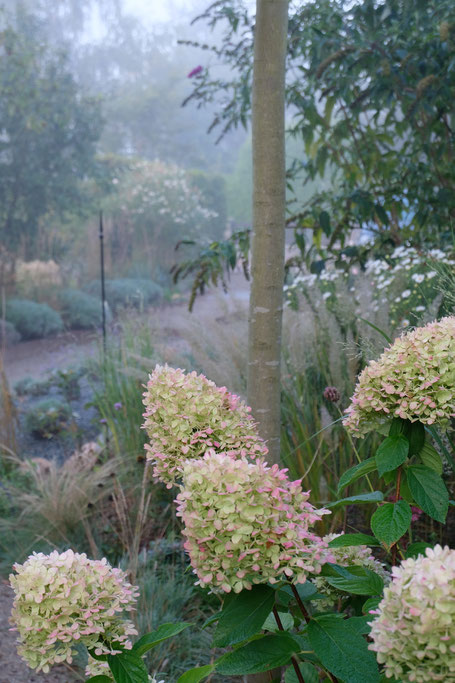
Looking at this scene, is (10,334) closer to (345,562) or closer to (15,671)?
(15,671)

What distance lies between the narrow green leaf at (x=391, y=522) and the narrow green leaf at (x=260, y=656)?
0.17 metres

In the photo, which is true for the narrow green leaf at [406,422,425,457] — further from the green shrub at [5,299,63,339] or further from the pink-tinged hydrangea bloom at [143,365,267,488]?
the green shrub at [5,299,63,339]

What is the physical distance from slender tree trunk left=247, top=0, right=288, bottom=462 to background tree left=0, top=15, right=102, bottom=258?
998 cm

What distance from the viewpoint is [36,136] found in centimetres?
1138

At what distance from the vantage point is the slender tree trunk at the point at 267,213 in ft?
4.07

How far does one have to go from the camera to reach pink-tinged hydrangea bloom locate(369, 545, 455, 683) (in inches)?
20.3

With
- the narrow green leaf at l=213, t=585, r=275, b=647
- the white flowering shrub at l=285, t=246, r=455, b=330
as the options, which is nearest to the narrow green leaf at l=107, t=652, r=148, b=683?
the narrow green leaf at l=213, t=585, r=275, b=647

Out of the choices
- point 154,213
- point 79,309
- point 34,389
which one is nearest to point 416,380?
point 34,389

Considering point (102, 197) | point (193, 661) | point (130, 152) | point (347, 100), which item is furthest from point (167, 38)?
point (193, 661)

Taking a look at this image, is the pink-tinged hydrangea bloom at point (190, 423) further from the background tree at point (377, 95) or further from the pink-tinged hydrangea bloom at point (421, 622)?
the background tree at point (377, 95)

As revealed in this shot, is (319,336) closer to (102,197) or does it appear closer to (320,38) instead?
(320,38)

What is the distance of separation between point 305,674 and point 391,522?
264 millimetres

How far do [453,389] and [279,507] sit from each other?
0.35 meters

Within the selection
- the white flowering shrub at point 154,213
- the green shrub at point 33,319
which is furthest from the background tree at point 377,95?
the white flowering shrub at point 154,213
